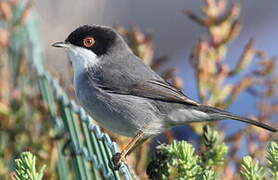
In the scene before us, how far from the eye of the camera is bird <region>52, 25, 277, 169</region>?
10.8ft

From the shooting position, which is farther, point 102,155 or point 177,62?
point 177,62

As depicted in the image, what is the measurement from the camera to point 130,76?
135 inches

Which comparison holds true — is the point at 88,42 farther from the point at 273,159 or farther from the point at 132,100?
the point at 273,159

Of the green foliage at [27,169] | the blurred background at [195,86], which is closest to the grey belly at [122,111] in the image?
the blurred background at [195,86]

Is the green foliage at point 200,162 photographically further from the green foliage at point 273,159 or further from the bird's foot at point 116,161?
the bird's foot at point 116,161

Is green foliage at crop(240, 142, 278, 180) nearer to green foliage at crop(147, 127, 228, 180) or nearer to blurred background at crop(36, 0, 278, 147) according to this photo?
green foliage at crop(147, 127, 228, 180)

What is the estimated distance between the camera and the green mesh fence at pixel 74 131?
8.48ft

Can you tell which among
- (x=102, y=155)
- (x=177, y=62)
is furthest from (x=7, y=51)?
(x=177, y=62)

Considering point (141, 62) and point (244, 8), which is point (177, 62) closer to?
point (244, 8)

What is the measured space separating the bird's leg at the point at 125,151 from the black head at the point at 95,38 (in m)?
0.57

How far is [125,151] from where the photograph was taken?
118 inches

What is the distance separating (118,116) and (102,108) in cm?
8

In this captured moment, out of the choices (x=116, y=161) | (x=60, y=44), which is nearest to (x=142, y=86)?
(x=60, y=44)

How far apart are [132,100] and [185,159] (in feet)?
4.71
